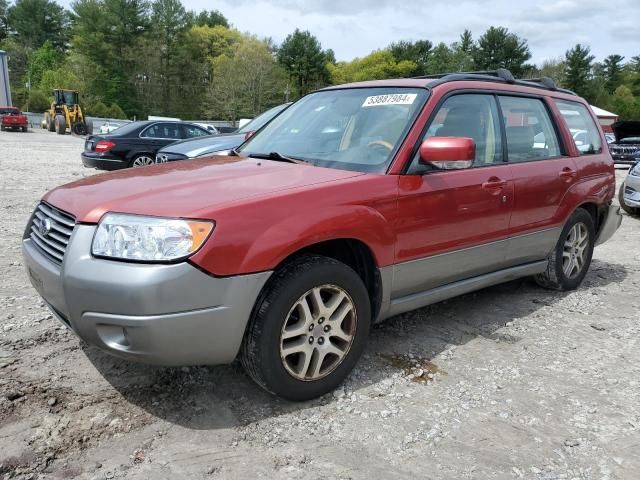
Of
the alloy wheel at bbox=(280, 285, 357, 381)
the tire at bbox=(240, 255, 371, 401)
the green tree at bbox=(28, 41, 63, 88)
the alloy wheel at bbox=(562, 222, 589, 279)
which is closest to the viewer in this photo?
the tire at bbox=(240, 255, 371, 401)

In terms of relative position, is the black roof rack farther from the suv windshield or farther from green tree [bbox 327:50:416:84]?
green tree [bbox 327:50:416:84]

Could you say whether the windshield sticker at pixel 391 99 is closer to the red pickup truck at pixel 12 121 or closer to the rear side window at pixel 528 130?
the rear side window at pixel 528 130

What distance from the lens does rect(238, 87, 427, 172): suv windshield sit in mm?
3188

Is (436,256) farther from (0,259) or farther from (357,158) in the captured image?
(0,259)

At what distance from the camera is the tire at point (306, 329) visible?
255 centimetres

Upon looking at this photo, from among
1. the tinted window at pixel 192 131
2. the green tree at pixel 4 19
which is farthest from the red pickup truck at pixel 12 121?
the green tree at pixel 4 19

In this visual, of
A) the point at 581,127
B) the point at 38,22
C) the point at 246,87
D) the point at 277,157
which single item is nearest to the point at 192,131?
the point at 581,127

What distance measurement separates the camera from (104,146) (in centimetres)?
1208

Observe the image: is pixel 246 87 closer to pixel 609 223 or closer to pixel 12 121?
pixel 12 121

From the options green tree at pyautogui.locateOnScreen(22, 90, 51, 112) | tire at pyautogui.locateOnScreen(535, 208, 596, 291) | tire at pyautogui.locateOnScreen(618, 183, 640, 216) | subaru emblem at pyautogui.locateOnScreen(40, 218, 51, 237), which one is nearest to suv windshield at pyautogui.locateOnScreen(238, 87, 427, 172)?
subaru emblem at pyautogui.locateOnScreen(40, 218, 51, 237)

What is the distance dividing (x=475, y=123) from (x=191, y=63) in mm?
75307

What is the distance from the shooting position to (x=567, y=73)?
73312 millimetres

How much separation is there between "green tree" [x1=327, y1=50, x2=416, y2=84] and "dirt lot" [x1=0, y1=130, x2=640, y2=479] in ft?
272

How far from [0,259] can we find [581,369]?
501cm
